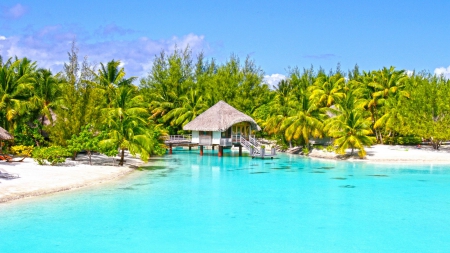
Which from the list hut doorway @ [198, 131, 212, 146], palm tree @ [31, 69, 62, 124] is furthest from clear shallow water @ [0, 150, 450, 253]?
hut doorway @ [198, 131, 212, 146]

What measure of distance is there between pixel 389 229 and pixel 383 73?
32.0 m

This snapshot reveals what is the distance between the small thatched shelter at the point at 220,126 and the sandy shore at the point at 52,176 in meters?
9.28

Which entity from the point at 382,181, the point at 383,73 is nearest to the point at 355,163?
the point at 382,181

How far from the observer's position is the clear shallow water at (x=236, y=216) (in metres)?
10.7

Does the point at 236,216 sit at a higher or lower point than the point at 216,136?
lower

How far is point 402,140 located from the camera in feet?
129

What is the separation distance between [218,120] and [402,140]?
16756mm

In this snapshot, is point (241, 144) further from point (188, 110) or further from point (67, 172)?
point (67, 172)

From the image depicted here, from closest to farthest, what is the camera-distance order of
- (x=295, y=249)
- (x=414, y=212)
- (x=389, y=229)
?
(x=295, y=249), (x=389, y=229), (x=414, y=212)

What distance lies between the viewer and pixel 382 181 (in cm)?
2134

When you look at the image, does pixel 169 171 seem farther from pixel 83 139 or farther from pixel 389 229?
pixel 389 229

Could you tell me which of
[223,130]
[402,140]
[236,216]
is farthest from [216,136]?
[236,216]

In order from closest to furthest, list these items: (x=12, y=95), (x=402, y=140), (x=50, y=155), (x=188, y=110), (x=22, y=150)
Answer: (x=50, y=155)
(x=22, y=150)
(x=12, y=95)
(x=402, y=140)
(x=188, y=110)

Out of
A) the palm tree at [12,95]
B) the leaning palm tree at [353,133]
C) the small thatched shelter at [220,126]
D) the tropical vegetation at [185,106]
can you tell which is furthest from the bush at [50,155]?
the leaning palm tree at [353,133]
